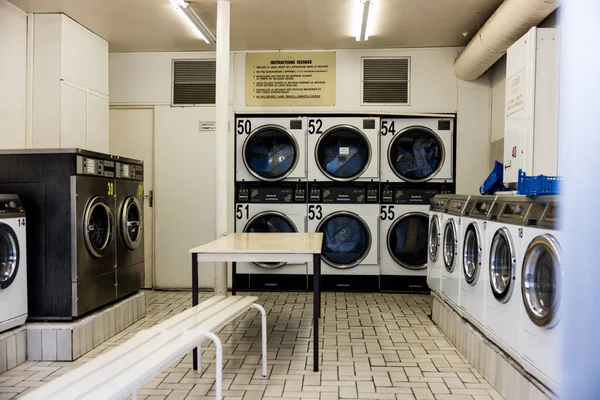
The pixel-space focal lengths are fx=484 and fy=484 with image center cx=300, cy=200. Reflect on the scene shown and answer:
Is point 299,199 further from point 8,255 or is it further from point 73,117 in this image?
point 8,255

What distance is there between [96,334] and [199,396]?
1.32 meters

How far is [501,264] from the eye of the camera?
110 inches

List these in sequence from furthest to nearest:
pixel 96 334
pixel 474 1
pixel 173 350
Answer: pixel 474 1
pixel 96 334
pixel 173 350

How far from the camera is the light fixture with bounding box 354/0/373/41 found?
4191 mm

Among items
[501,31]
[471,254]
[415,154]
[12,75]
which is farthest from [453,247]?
[12,75]

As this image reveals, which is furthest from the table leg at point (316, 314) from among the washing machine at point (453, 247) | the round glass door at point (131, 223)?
the round glass door at point (131, 223)

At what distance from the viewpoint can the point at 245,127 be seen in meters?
5.77

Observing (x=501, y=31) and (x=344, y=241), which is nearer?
(x=501, y=31)

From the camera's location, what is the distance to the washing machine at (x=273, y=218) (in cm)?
574

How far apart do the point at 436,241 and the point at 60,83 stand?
379cm

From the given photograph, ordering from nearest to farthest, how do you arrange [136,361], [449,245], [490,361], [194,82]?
[136,361], [490,361], [449,245], [194,82]

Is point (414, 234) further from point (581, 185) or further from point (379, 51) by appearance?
point (581, 185)

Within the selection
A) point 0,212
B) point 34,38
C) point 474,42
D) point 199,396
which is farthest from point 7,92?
point 474,42

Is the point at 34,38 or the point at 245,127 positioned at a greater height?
the point at 34,38
